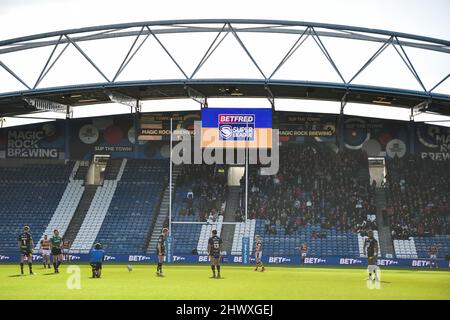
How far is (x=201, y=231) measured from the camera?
162 ft

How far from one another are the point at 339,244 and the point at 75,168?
20.5m

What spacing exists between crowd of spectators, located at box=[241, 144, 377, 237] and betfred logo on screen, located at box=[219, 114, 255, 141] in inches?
394

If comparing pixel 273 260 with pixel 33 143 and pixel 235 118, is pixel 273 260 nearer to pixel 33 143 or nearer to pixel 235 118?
pixel 235 118

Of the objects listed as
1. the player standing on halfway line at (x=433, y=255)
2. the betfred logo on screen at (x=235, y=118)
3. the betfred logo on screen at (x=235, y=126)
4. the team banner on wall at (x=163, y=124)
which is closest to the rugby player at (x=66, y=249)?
the team banner on wall at (x=163, y=124)

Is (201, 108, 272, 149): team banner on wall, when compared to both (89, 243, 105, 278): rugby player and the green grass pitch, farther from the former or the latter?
(89, 243, 105, 278): rugby player

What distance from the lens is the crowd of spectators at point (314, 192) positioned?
49.4m

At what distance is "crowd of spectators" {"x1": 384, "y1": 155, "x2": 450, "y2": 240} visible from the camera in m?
48.2

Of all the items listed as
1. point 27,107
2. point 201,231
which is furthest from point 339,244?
point 27,107

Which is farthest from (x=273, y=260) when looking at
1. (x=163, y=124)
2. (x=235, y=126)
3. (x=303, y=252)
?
(x=163, y=124)

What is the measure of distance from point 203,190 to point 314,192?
765 cm

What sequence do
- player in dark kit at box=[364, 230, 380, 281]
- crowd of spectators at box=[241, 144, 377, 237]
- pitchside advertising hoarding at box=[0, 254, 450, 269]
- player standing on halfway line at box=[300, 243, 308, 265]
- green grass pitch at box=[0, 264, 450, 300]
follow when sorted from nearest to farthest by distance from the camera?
green grass pitch at box=[0, 264, 450, 300] → player in dark kit at box=[364, 230, 380, 281] → pitchside advertising hoarding at box=[0, 254, 450, 269] → player standing on halfway line at box=[300, 243, 308, 265] → crowd of spectators at box=[241, 144, 377, 237]

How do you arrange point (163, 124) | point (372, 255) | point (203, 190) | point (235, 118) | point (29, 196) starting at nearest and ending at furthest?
point (372, 255), point (235, 118), point (203, 190), point (163, 124), point (29, 196)

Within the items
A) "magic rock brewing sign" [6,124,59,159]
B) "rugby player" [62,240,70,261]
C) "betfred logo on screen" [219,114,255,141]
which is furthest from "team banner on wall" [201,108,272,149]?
"magic rock brewing sign" [6,124,59,159]

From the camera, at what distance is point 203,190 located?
52.8 meters
